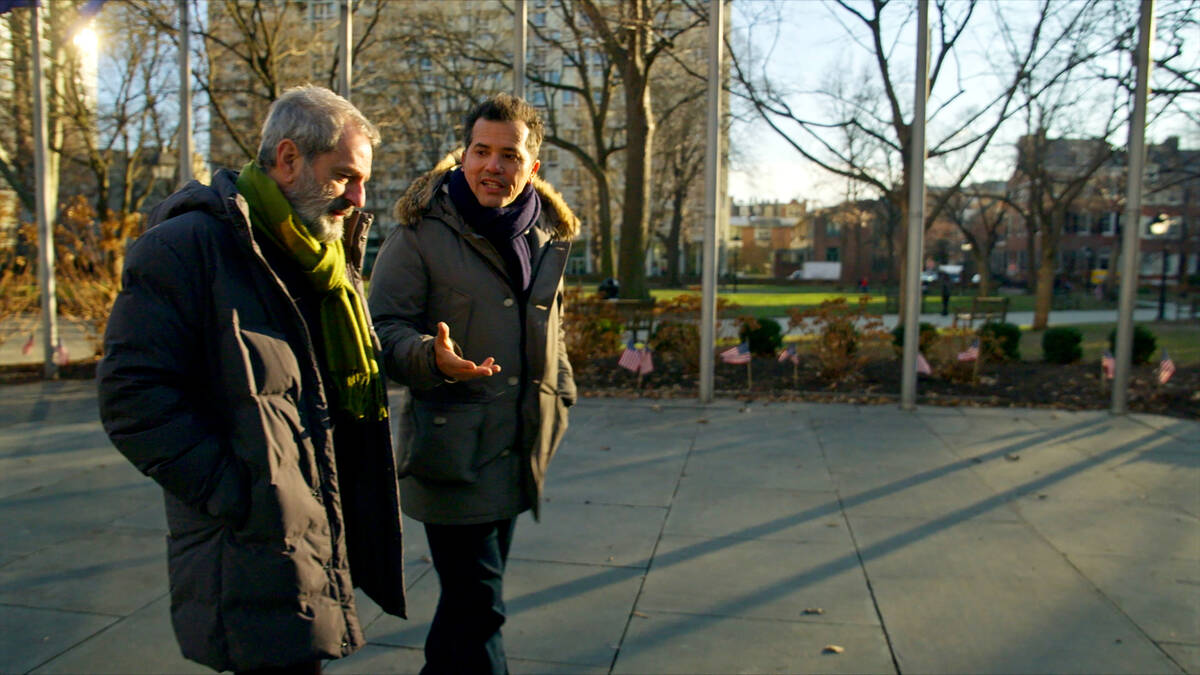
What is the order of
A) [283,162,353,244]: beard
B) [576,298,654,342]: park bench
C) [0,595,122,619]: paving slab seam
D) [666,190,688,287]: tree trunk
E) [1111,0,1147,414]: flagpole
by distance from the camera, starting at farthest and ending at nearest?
[666,190,688,287]: tree trunk
[576,298,654,342]: park bench
[1111,0,1147,414]: flagpole
[0,595,122,619]: paving slab seam
[283,162,353,244]: beard

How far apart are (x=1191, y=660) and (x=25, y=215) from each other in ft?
120

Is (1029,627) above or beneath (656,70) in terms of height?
beneath

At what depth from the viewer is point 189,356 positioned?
1832mm

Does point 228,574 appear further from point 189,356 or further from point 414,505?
point 414,505

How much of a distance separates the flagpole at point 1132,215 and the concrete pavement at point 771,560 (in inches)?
43.8

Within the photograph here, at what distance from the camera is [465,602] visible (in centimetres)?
256

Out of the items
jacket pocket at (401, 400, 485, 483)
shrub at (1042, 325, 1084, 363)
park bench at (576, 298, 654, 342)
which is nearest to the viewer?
jacket pocket at (401, 400, 485, 483)

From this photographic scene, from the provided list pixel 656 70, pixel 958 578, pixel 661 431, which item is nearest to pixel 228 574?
pixel 958 578

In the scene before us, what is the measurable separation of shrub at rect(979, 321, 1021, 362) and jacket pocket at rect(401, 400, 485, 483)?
30.8 ft

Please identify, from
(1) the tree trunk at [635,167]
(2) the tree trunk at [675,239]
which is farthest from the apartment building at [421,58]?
(2) the tree trunk at [675,239]

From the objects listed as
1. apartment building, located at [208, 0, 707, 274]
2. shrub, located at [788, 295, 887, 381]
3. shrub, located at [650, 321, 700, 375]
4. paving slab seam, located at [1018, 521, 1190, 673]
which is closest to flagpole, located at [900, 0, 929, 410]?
shrub, located at [788, 295, 887, 381]

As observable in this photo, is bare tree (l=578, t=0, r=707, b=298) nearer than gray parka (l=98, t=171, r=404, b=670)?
No

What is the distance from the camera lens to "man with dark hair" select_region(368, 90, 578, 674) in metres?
2.54

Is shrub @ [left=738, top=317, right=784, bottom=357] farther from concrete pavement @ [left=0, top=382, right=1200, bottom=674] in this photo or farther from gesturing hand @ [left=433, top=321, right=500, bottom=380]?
gesturing hand @ [left=433, top=321, right=500, bottom=380]
